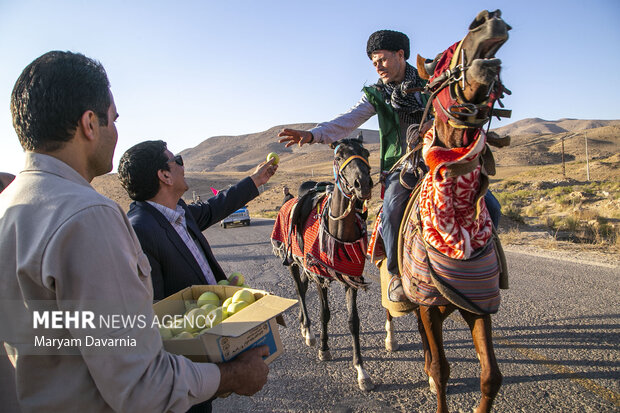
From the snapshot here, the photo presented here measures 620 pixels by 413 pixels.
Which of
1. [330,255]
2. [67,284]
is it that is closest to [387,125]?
[330,255]

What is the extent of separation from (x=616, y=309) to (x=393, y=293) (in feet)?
11.9

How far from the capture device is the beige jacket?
1.17 m

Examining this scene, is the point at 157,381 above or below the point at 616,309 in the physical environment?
above

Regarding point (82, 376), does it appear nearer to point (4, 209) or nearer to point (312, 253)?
point (4, 209)

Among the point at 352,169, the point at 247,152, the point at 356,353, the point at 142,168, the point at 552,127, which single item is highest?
the point at 552,127

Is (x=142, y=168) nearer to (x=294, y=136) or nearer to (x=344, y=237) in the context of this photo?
(x=294, y=136)

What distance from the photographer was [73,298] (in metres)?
1.18

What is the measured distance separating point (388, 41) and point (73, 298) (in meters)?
3.48

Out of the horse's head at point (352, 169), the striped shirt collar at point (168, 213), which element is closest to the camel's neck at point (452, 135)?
the horse's head at point (352, 169)

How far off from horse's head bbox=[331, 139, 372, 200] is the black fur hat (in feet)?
3.22

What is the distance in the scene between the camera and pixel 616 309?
16.6ft

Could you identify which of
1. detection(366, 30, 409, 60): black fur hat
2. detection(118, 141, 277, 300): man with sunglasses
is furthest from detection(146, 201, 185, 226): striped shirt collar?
detection(366, 30, 409, 60): black fur hat

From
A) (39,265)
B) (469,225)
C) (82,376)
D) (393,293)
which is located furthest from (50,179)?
(393,293)

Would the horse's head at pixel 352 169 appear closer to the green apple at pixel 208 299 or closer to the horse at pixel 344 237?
the horse at pixel 344 237
